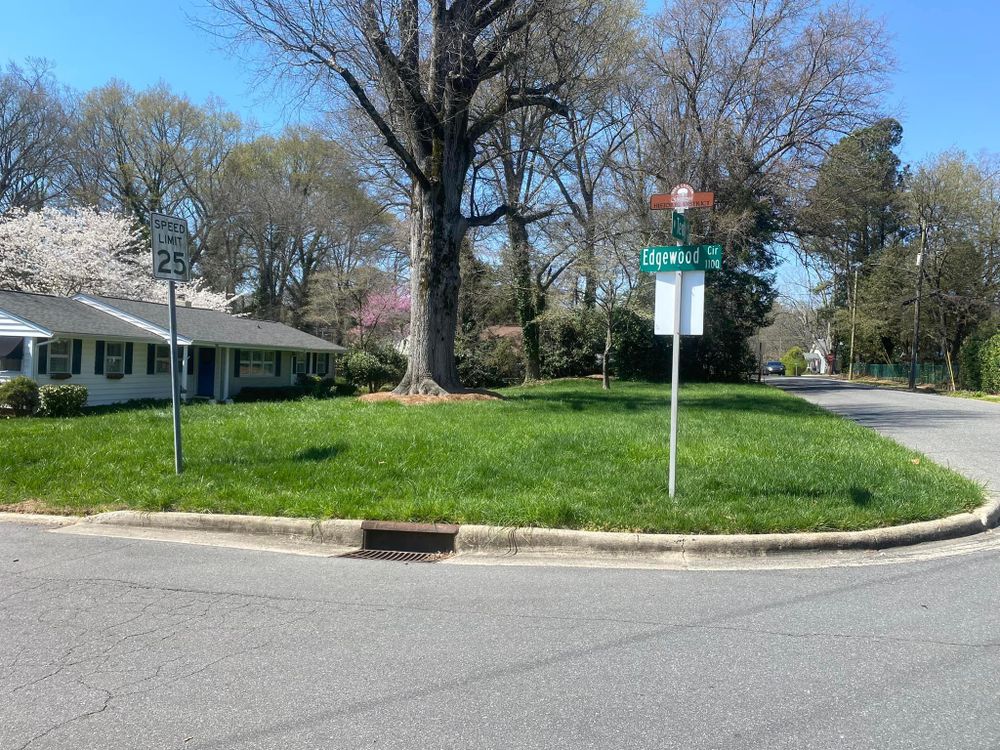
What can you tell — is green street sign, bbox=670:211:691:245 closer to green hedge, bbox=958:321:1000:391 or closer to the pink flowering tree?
the pink flowering tree

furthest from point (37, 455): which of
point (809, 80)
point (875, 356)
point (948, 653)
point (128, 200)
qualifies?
point (875, 356)

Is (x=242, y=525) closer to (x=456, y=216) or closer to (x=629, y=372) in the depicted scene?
(x=456, y=216)

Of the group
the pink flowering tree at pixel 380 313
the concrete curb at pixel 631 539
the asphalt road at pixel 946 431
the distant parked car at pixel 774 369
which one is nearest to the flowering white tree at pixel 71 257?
the pink flowering tree at pixel 380 313

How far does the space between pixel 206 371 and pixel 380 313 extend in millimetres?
14625

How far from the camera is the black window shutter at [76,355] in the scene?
20875mm

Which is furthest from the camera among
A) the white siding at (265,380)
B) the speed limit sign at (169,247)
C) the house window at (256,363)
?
the house window at (256,363)

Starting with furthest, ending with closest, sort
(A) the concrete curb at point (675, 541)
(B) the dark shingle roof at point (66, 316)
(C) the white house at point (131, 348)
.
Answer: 1. (B) the dark shingle roof at point (66, 316)
2. (C) the white house at point (131, 348)
3. (A) the concrete curb at point (675, 541)

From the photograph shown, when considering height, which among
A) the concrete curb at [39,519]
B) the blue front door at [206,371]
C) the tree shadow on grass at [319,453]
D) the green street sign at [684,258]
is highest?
the green street sign at [684,258]

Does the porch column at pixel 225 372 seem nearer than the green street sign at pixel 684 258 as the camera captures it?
No

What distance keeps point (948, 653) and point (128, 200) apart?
45.1m

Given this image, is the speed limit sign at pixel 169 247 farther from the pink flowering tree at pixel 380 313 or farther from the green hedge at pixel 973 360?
the green hedge at pixel 973 360

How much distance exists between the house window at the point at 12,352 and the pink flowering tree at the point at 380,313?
19.3 m

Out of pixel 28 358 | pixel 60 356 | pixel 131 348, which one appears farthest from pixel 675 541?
pixel 131 348

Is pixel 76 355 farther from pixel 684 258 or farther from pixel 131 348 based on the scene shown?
pixel 684 258
